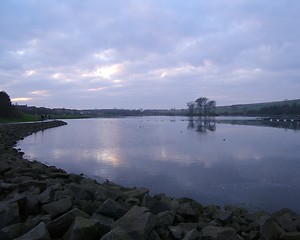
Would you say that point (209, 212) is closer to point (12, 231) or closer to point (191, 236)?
point (191, 236)

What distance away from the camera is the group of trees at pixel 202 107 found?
17588cm

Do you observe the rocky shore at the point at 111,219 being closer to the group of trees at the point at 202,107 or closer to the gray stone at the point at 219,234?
the gray stone at the point at 219,234

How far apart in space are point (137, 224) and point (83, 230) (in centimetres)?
97

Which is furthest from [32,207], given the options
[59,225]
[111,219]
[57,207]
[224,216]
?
[224,216]

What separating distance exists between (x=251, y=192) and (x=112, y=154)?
13850 millimetres

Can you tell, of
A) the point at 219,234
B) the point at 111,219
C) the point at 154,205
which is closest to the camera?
the point at 219,234

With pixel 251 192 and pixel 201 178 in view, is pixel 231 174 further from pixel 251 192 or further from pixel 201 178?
pixel 251 192

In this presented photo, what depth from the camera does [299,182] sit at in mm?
15383

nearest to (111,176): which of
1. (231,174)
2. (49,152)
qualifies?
(231,174)

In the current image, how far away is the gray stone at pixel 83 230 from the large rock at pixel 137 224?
0.38 metres

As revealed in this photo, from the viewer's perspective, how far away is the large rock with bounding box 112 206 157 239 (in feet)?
19.0

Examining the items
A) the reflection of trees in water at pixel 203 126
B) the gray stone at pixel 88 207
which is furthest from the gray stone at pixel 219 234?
the reflection of trees in water at pixel 203 126

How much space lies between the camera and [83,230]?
5.61 meters

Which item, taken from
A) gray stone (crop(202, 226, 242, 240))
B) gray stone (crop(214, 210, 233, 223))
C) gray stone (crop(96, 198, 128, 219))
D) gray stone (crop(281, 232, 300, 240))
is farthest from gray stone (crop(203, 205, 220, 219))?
gray stone (crop(96, 198, 128, 219))
